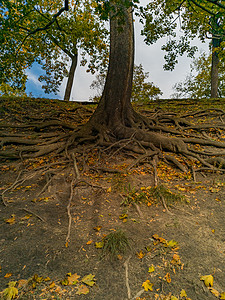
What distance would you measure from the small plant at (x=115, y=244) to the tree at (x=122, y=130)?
2947mm

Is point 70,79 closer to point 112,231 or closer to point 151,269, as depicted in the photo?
point 112,231

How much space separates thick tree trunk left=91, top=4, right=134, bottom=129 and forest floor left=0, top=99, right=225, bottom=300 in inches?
91.3

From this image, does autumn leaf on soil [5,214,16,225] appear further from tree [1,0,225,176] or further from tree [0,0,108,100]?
tree [0,0,108,100]

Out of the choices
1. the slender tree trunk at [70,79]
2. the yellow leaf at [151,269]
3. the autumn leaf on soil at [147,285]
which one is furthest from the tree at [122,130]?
A: the slender tree trunk at [70,79]

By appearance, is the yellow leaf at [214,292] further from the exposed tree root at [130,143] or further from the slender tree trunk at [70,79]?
the slender tree trunk at [70,79]

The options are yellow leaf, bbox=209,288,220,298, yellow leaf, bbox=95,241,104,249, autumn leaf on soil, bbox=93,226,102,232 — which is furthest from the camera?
autumn leaf on soil, bbox=93,226,102,232

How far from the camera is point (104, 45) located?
15664 mm

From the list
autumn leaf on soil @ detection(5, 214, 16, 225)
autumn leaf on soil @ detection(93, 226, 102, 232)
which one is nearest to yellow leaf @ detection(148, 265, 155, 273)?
autumn leaf on soil @ detection(93, 226, 102, 232)

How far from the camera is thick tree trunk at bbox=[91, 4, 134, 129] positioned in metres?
6.39

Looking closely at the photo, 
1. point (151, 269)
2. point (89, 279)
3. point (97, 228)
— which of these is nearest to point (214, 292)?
point (151, 269)

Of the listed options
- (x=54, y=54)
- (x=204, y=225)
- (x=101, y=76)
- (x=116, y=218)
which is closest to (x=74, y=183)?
(x=116, y=218)

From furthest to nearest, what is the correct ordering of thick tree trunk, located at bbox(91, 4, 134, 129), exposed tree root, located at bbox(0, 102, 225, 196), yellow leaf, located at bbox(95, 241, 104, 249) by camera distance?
thick tree trunk, located at bbox(91, 4, 134, 129) < exposed tree root, located at bbox(0, 102, 225, 196) < yellow leaf, located at bbox(95, 241, 104, 249)

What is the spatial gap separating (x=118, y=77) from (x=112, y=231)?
17.0 feet

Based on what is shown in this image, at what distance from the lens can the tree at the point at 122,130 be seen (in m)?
5.62
